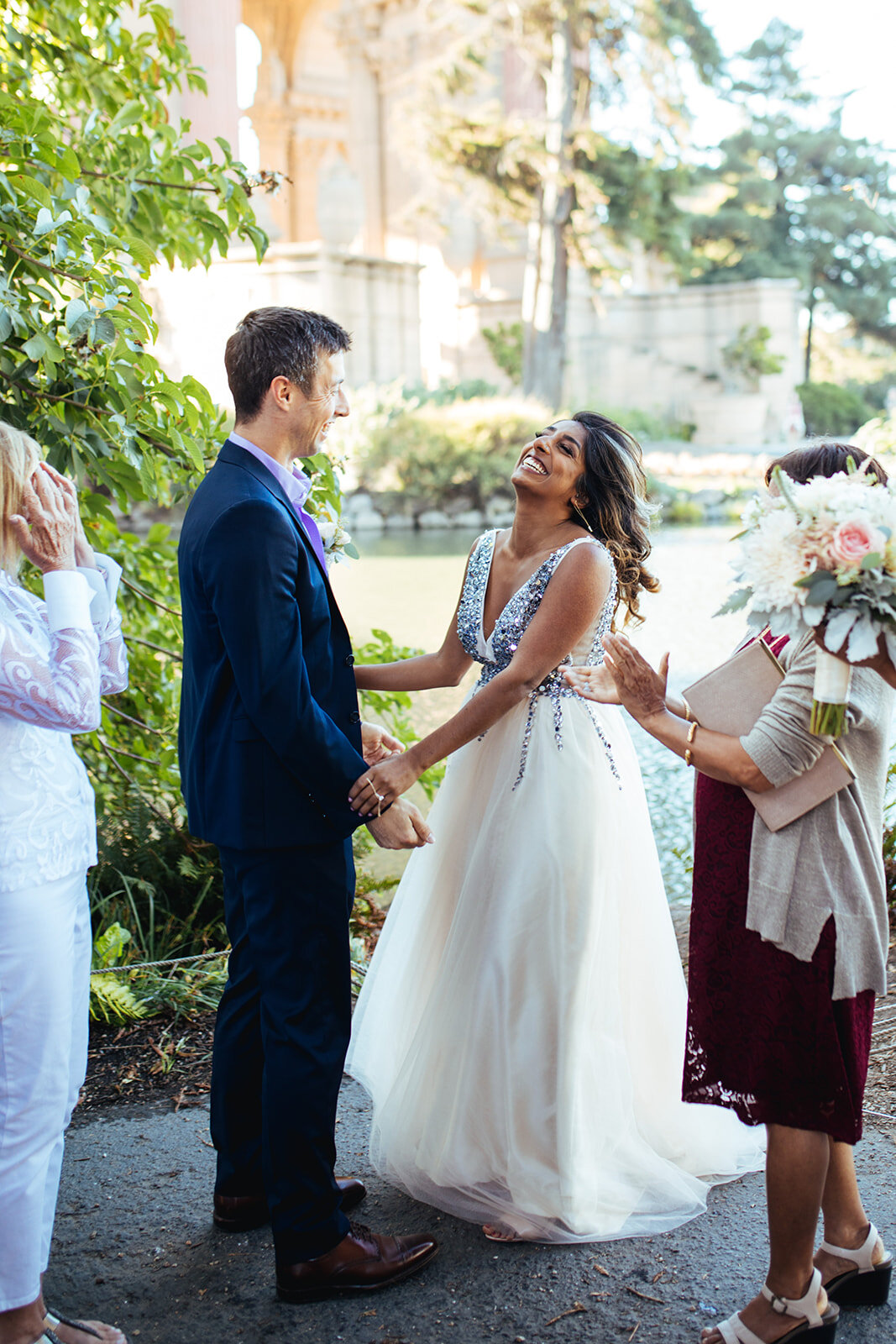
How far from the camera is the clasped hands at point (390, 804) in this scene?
2.70 metres

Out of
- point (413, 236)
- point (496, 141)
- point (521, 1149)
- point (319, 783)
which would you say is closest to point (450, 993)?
point (521, 1149)

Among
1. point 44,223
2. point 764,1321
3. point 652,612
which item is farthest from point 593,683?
point 652,612

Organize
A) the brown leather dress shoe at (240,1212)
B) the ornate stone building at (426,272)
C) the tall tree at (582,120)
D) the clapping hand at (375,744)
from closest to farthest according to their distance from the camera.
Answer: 1. the brown leather dress shoe at (240,1212)
2. the clapping hand at (375,744)
3. the tall tree at (582,120)
4. the ornate stone building at (426,272)

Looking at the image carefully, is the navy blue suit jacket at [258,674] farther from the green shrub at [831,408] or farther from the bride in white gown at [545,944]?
the green shrub at [831,408]

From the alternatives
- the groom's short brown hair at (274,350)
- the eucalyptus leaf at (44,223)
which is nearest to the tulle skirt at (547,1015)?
the groom's short brown hair at (274,350)

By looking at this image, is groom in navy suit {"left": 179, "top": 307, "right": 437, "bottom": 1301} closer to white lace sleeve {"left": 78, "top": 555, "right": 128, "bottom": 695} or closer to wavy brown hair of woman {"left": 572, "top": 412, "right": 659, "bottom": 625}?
white lace sleeve {"left": 78, "top": 555, "right": 128, "bottom": 695}

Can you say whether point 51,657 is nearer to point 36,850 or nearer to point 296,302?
point 36,850

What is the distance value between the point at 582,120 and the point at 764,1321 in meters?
28.1

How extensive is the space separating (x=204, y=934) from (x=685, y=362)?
37.1 meters

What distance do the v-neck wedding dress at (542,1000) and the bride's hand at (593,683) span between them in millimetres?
551

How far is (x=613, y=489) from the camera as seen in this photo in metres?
3.29

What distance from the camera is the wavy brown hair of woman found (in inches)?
129

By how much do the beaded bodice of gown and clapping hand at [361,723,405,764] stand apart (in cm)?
31

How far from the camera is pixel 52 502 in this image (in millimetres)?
2432
